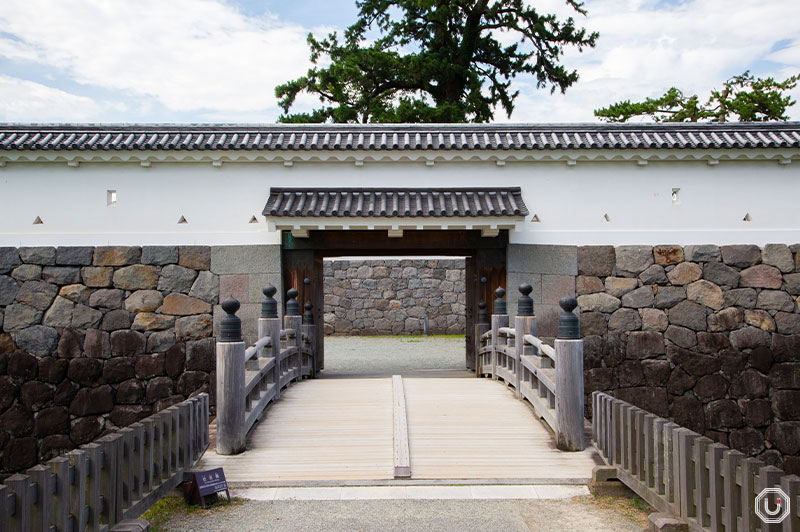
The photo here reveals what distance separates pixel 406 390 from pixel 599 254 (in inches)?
151

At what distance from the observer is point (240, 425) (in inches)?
230

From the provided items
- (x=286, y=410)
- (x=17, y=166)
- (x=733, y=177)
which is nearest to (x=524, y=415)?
(x=286, y=410)

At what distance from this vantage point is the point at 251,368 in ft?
22.2

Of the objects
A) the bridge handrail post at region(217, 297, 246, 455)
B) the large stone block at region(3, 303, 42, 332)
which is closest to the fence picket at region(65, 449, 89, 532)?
the bridge handrail post at region(217, 297, 246, 455)

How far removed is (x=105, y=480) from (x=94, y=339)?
706cm

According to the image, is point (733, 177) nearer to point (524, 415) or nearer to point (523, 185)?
point (523, 185)

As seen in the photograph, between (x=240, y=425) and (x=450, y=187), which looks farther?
(x=450, y=187)

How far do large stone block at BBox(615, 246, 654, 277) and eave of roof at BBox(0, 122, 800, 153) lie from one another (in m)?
1.58

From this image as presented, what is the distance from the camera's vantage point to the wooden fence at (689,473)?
3107 millimetres

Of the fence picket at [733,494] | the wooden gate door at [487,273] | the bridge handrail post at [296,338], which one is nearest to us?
the fence picket at [733,494]

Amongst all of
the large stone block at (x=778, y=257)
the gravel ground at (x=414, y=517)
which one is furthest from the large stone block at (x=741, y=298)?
the gravel ground at (x=414, y=517)

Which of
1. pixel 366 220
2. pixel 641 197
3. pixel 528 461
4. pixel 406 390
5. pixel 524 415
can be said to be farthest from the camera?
pixel 641 197

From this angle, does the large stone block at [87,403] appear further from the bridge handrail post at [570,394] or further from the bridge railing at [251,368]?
the bridge handrail post at [570,394]

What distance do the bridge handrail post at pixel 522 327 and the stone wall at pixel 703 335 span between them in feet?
9.06
